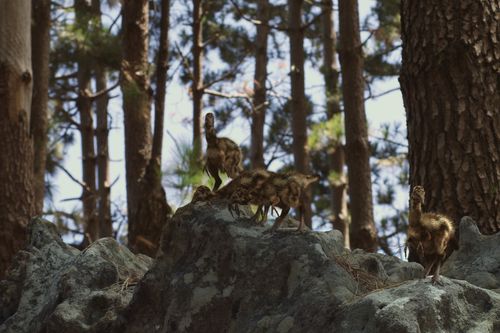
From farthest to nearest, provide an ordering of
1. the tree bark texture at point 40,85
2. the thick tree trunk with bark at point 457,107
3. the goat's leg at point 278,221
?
the tree bark texture at point 40,85 → the thick tree trunk with bark at point 457,107 → the goat's leg at point 278,221

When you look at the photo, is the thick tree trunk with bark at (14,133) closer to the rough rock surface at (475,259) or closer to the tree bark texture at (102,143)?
the rough rock surface at (475,259)

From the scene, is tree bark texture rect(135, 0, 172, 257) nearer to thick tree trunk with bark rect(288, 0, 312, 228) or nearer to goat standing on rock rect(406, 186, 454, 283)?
thick tree trunk with bark rect(288, 0, 312, 228)

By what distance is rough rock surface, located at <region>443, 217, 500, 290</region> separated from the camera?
5.88 metres

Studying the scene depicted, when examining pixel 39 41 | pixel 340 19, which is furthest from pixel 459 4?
pixel 39 41

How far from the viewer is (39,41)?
1383 cm

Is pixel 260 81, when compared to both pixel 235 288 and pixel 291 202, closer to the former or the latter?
pixel 291 202

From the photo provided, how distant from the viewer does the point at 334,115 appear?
17156mm

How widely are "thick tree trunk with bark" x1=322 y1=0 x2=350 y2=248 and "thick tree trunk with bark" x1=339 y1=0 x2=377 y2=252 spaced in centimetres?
351

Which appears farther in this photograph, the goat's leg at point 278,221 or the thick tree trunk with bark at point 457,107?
the thick tree trunk with bark at point 457,107

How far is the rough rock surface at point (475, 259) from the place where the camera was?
19.3 ft

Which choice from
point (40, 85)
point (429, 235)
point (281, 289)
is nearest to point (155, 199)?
point (40, 85)

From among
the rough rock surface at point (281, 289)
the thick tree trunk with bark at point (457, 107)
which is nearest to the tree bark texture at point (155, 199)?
the thick tree trunk with bark at point (457, 107)

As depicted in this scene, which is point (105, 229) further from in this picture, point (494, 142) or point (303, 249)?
point (303, 249)

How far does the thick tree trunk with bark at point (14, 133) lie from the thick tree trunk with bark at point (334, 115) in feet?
21.4
